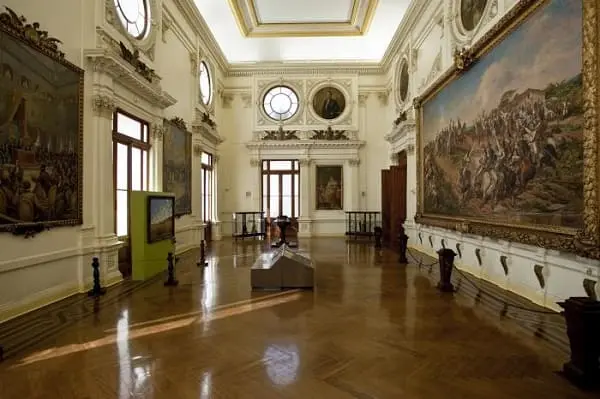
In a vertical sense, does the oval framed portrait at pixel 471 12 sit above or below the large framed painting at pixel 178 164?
above

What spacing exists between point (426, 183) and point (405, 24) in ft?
19.3

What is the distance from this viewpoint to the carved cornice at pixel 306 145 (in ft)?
57.4

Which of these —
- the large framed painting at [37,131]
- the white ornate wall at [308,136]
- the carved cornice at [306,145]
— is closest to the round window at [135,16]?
the large framed painting at [37,131]

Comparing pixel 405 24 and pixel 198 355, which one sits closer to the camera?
pixel 198 355

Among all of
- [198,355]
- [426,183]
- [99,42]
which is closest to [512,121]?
[426,183]

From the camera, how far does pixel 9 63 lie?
5113mm

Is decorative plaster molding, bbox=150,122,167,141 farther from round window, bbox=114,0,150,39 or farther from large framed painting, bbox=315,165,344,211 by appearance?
large framed painting, bbox=315,165,344,211

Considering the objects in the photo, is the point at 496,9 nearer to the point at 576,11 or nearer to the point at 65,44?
the point at 576,11

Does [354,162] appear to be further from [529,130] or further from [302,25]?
[529,130]

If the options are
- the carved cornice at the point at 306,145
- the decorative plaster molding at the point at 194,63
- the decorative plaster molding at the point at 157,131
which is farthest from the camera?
the carved cornice at the point at 306,145

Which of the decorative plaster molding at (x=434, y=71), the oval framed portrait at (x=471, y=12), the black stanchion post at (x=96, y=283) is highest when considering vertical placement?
the oval framed portrait at (x=471, y=12)

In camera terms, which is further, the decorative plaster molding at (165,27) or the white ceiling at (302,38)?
the white ceiling at (302,38)

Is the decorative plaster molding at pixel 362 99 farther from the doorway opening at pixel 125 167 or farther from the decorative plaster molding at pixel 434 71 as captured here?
the doorway opening at pixel 125 167

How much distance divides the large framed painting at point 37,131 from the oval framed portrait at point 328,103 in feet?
40.6
